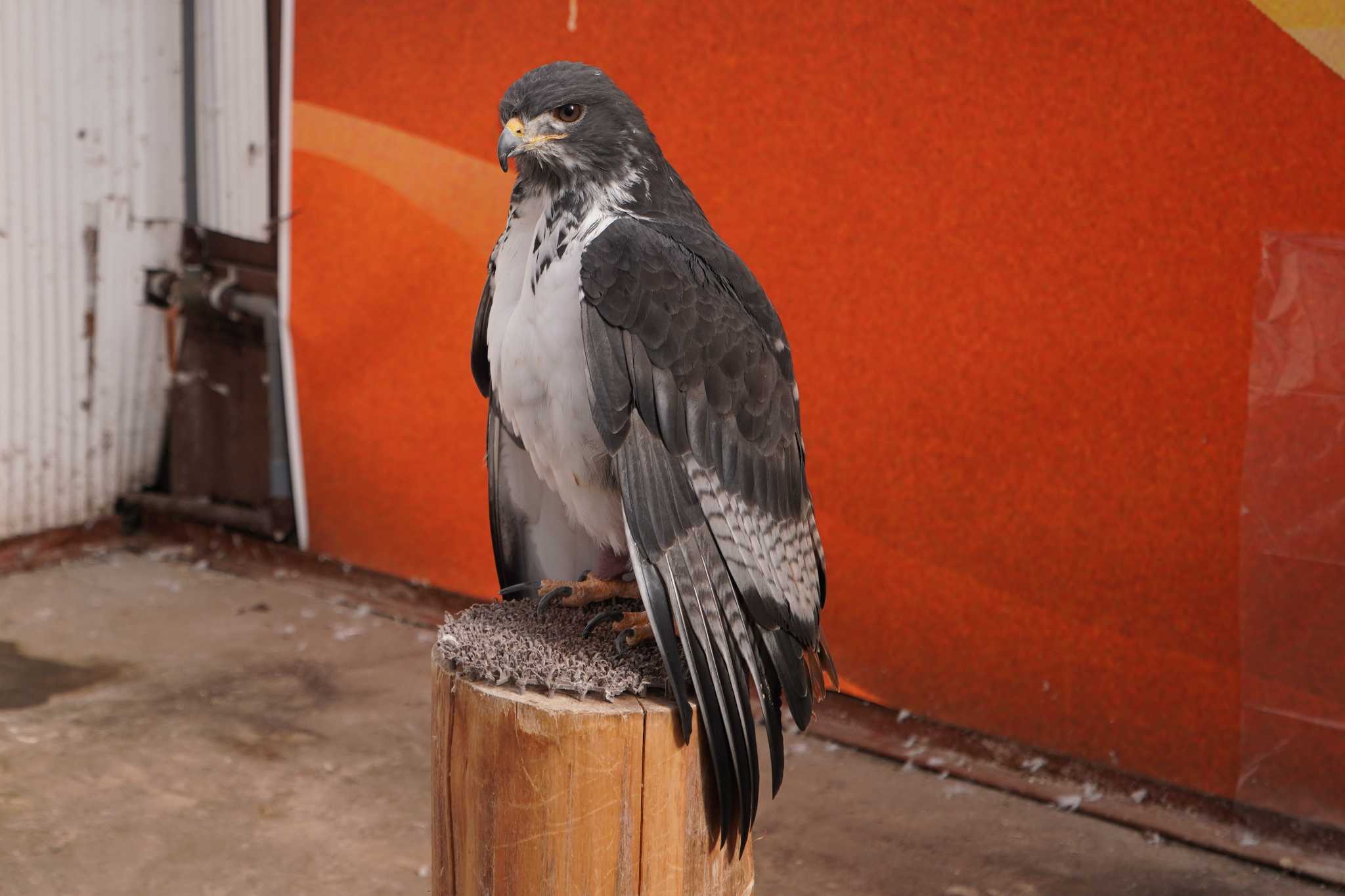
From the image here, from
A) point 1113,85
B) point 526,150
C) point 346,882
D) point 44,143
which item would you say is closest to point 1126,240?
point 1113,85

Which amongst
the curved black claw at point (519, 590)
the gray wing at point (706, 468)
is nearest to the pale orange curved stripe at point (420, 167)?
the curved black claw at point (519, 590)

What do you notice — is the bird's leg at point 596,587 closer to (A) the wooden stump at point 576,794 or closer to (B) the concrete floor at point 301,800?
(A) the wooden stump at point 576,794

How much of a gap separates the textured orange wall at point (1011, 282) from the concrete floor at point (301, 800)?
27cm

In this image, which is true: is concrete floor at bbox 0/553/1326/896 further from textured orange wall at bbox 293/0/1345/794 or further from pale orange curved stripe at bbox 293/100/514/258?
pale orange curved stripe at bbox 293/100/514/258

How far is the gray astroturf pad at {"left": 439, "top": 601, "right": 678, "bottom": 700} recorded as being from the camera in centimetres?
158

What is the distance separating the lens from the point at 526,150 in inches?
62.9

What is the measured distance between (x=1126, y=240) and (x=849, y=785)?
1.29m

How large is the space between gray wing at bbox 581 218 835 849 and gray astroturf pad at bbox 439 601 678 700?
9 cm

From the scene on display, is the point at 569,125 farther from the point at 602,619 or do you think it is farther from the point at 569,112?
the point at 602,619

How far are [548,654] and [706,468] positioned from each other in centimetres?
30

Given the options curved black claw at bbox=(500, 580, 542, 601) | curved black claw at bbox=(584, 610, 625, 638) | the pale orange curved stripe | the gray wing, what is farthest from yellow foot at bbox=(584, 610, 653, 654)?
the pale orange curved stripe

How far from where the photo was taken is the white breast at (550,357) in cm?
159

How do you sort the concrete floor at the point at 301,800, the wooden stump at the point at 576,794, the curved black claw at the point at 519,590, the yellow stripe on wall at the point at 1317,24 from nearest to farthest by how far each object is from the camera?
the wooden stump at the point at 576,794 → the curved black claw at the point at 519,590 → the yellow stripe on wall at the point at 1317,24 → the concrete floor at the point at 301,800

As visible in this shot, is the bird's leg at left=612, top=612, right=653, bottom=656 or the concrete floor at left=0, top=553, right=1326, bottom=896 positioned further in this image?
the concrete floor at left=0, top=553, right=1326, bottom=896
